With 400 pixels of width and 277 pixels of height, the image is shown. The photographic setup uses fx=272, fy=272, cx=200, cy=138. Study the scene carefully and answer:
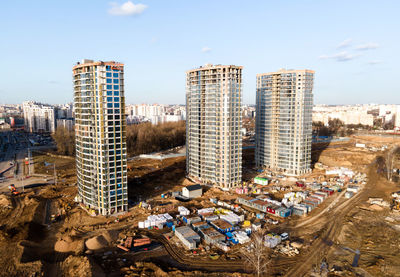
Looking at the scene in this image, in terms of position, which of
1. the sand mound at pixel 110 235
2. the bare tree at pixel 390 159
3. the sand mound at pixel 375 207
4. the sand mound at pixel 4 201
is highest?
the bare tree at pixel 390 159

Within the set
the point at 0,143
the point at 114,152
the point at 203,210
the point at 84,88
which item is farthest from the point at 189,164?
the point at 0,143

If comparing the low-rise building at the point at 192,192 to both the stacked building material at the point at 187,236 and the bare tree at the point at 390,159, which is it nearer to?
the stacked building material at the point at 187,236

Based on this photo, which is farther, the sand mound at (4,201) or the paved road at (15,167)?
the paved road at (15,167)

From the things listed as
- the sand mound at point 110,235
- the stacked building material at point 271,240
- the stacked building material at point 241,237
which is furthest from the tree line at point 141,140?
the stacked building material at point 271,240

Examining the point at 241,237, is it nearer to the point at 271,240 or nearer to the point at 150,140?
the point at 271,240

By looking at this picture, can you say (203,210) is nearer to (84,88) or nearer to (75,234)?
(75,234)

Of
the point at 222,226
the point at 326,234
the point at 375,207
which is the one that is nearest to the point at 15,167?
the point at 222,226
